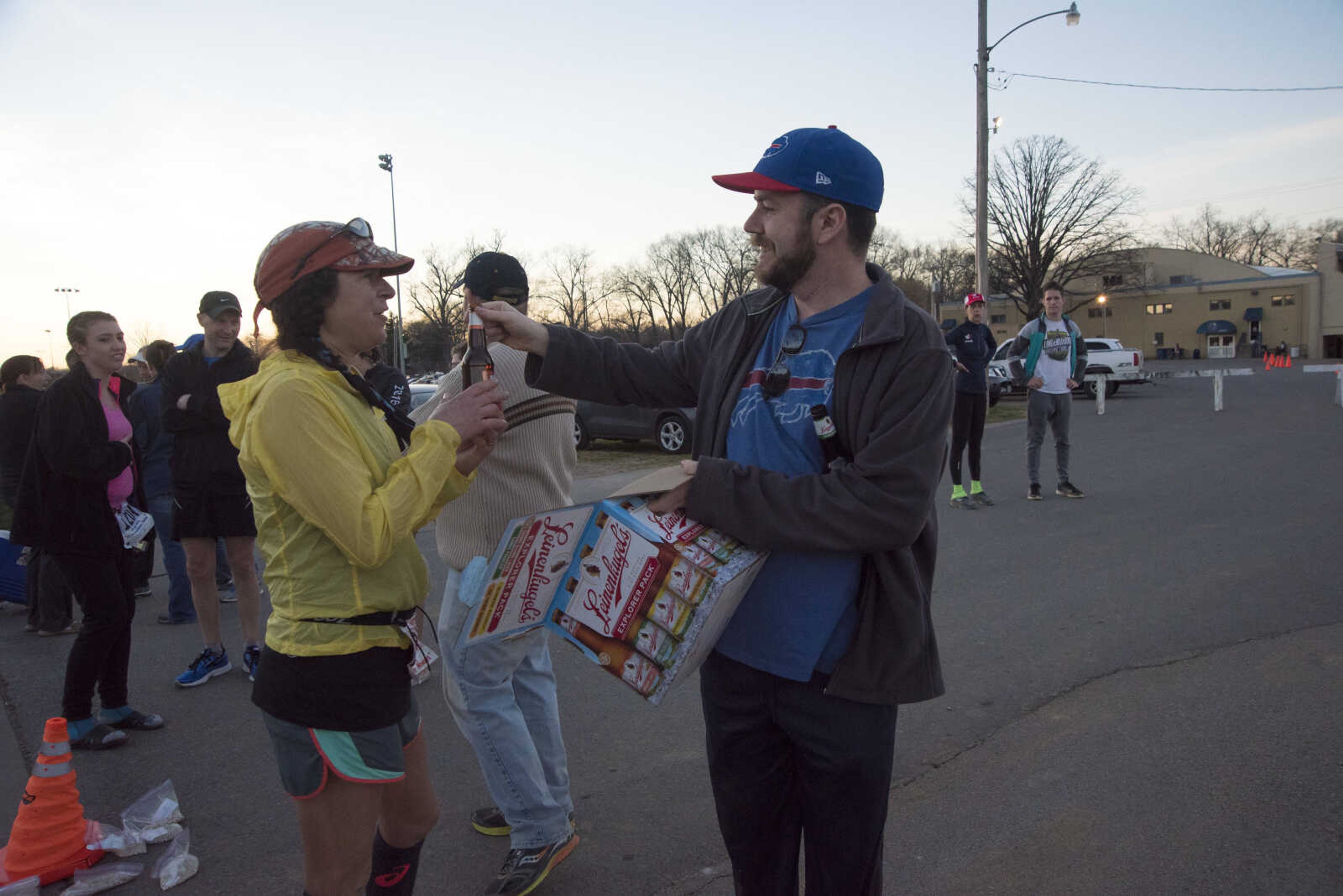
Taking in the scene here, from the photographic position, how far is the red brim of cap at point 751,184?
74.1 inches

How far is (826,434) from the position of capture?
186 cm

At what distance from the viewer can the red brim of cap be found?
1.88 m

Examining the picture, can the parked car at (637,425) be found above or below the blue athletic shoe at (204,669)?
above

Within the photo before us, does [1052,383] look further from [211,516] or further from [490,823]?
[211,516]

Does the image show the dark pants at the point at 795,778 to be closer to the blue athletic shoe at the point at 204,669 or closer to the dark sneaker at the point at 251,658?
the dark sneaker at the point at 251,658

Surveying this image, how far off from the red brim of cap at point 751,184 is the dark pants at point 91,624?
12.0 ft

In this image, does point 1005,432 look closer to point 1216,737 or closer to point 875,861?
point 1216,737

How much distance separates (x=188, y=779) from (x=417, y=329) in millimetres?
77758

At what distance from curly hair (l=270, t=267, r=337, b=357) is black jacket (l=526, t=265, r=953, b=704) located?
935 millimetres

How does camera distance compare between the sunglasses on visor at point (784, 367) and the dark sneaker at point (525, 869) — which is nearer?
the sunglasses on visor at point (784, 367)

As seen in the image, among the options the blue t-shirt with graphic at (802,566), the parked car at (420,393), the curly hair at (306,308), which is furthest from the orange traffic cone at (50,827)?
the parked car at (420,393)

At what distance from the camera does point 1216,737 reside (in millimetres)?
3496

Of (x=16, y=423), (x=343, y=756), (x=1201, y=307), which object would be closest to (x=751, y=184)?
(x=343, y=756)

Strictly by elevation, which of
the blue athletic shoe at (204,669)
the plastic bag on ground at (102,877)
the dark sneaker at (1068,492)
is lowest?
the plastic bag on ground at (102,877)
